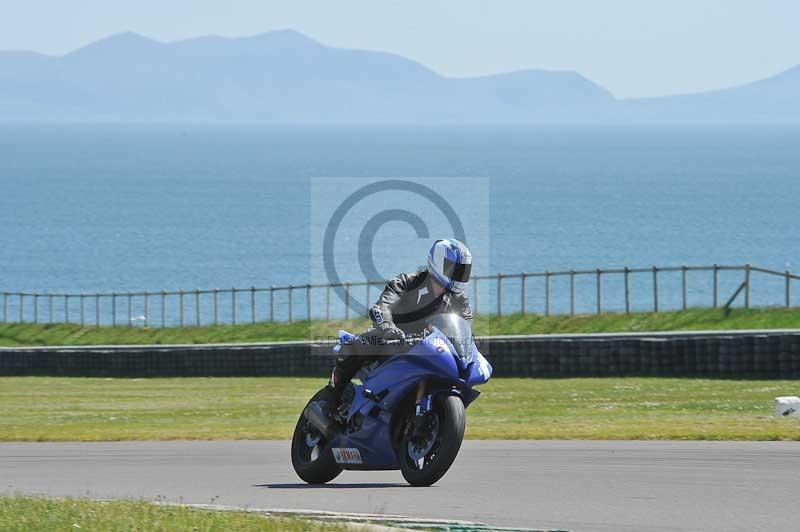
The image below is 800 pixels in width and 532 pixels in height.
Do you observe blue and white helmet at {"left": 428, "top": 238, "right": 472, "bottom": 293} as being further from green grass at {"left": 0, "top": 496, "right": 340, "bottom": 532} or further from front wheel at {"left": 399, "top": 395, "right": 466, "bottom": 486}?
green grass at {"left": 0, "top": 496, "right": 340, "bottom": 532}

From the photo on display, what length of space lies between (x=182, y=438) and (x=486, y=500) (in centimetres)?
834

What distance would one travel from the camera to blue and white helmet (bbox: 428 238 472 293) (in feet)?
36.0

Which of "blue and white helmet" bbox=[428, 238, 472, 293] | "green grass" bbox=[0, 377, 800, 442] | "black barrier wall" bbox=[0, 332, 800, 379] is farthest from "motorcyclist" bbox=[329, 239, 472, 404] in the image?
"black barrier wall" bbox=[0, 332, 800, 379]

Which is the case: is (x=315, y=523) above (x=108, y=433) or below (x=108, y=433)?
above

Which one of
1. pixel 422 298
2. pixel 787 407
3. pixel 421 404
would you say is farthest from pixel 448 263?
pixel 787 407

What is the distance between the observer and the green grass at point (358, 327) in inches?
1351

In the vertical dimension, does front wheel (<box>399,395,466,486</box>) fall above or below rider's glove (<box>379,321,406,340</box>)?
below

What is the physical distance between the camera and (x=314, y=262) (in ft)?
404

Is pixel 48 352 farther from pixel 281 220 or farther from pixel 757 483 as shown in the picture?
pixel 281 220

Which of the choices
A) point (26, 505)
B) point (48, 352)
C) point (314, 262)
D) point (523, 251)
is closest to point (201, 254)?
point (314, 262)

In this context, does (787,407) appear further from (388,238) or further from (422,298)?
(388,238)

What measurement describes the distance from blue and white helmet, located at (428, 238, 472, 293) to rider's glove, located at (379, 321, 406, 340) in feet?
1.63

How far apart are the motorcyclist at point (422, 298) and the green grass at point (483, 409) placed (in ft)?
15.7

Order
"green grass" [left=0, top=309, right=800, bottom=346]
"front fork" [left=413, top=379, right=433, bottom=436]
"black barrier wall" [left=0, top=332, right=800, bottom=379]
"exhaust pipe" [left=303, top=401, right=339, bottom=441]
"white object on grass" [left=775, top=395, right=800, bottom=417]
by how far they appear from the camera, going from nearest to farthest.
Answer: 1. "front fork" [left=413, top=379, right=433, bottom=436]
2. "exhaust pipe" [left=303, top=401, right=339, bottom=441]
3. "white object on grass" [left=775, top=395, right=800, bottom=417]
4. "black barrier wall" [left=0, top=332, right=800, bottom=379]
5. "green grass" [left=0, top=309, right=800, bottom=346]
